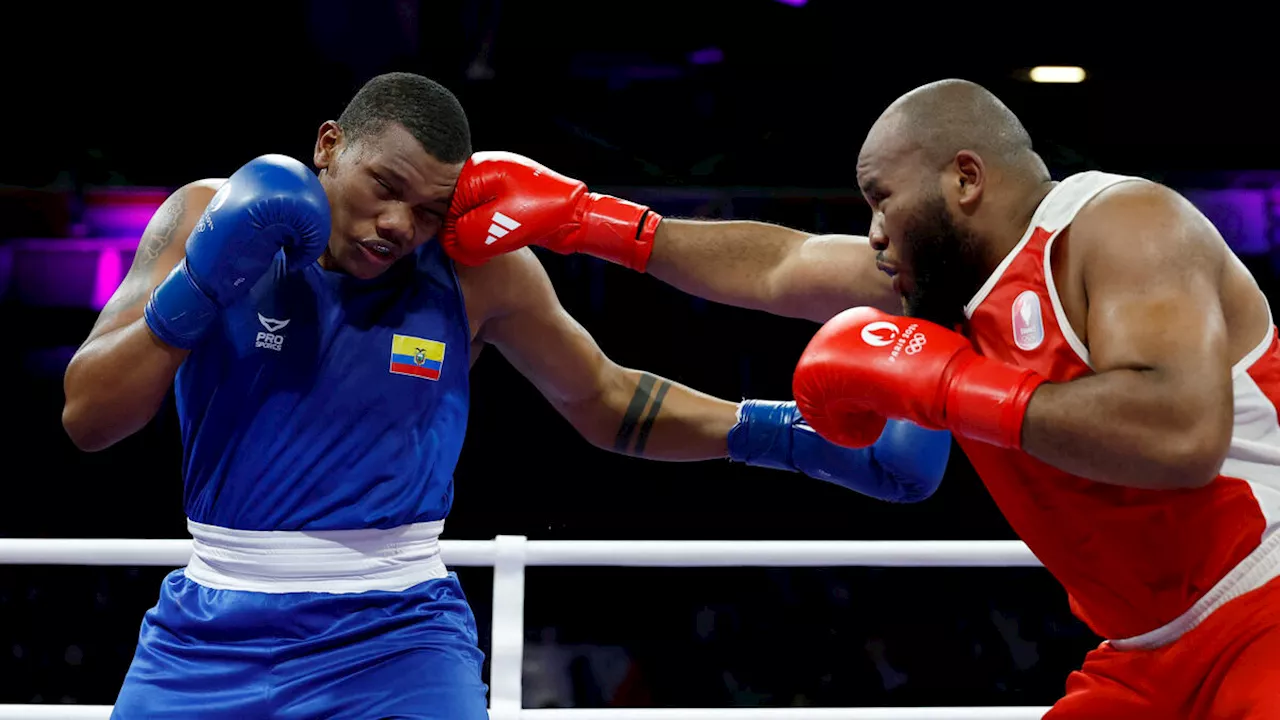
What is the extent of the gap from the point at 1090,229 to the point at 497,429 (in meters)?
5.58

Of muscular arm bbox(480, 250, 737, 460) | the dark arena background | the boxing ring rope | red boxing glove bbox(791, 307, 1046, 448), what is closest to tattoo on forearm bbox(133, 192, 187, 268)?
muscular arm bbox(480, 250, 737, 460)

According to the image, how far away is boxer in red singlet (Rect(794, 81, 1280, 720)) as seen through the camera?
5.29 ft

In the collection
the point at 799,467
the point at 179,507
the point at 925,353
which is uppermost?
the point at 925,353

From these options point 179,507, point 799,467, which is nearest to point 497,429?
point 179,507

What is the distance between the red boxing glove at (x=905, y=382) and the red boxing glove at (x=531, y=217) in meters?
0.48

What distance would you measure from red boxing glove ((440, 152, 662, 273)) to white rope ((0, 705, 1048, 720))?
991 mm

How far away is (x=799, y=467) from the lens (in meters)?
2.38

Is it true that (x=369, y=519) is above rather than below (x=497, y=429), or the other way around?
above

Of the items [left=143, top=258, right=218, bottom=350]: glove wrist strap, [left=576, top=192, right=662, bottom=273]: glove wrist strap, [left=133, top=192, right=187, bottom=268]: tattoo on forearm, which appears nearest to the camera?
[left=143, top=258, right=218, bottom=350]: glove wrist strap

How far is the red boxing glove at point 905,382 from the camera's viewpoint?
65.9 inches

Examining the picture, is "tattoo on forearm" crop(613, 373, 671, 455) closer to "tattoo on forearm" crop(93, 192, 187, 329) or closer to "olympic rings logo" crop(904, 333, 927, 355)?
"olympic rings logo" crop(904, 333, 927, 355)

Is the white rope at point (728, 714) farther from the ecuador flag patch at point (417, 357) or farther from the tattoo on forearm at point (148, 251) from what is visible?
the tattoo on forearm at point (148, 251)

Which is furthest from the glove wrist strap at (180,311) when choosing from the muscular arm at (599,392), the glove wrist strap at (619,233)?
the glove wrist strap at (619,233)

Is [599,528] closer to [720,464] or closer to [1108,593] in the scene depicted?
[720,464]
